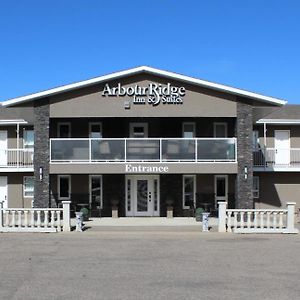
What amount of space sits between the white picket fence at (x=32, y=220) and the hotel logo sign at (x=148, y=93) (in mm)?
7105

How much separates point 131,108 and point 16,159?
841 centimetres

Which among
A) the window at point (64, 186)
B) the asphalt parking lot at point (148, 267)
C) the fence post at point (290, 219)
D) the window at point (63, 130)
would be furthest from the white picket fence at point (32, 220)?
the window at point (63, 130)

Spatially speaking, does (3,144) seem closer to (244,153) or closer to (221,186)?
(221,186)

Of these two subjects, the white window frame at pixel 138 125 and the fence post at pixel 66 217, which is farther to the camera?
the white window frame at pixel 138 125

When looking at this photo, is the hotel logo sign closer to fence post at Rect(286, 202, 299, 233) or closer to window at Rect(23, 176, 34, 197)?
fence post at Rect(286, 202, 299, 233)

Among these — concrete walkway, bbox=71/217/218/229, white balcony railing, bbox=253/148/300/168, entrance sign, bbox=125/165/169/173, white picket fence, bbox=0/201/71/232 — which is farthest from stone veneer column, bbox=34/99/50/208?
white balcony railing, bbox=253/148/300/168

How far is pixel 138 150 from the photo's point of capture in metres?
25.1

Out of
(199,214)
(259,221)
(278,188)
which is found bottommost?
(199,214)

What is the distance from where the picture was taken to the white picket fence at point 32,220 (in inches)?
760

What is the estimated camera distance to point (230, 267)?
1135cm

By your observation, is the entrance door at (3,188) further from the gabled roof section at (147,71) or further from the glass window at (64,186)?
the gabled roof section at (147,71)

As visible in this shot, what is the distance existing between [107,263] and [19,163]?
60.9ft

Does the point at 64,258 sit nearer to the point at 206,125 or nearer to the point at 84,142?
the point at 84,142

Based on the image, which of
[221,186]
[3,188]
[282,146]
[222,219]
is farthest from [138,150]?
[282,146]
